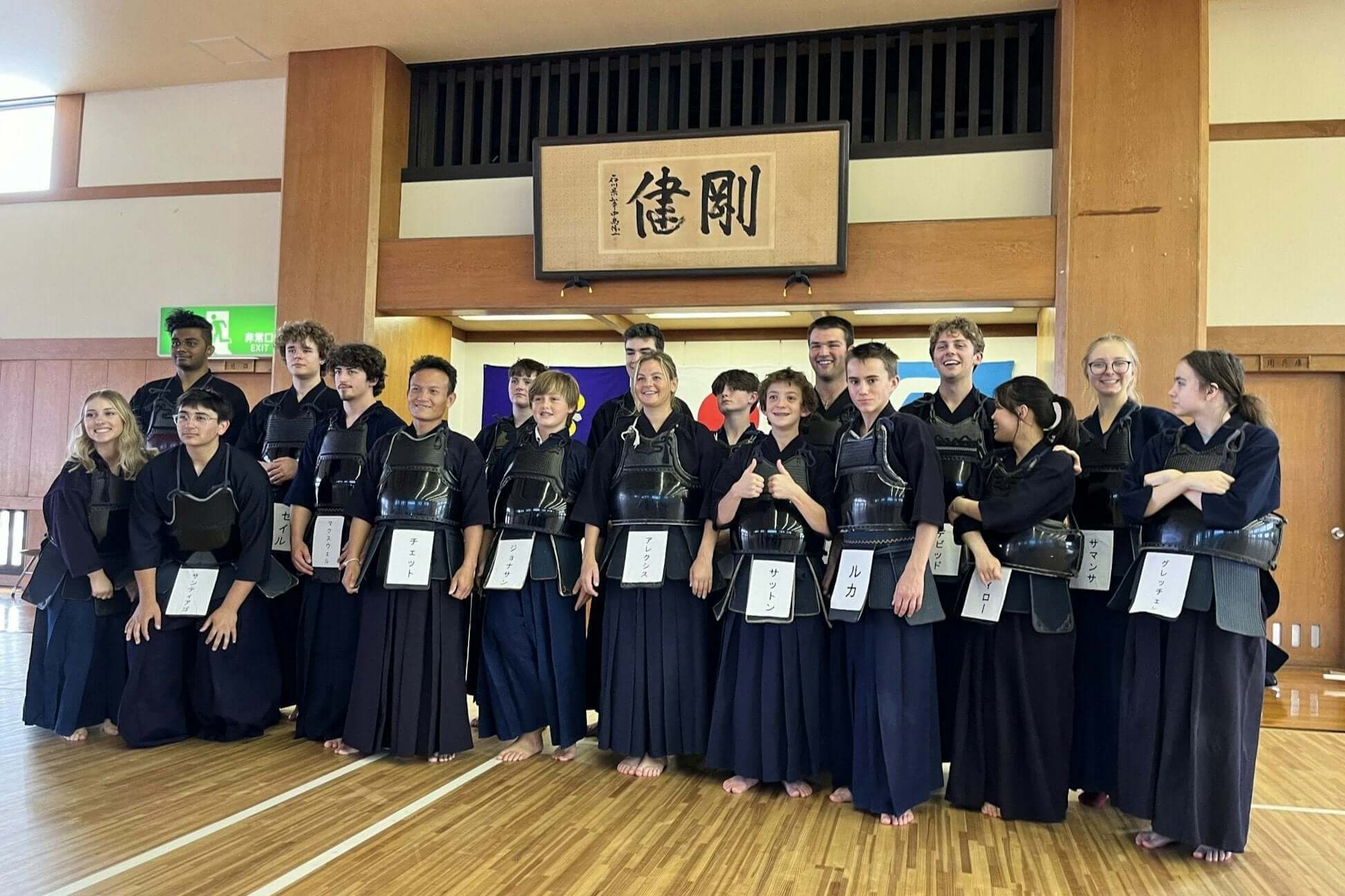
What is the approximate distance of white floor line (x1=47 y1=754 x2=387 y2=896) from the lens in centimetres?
226

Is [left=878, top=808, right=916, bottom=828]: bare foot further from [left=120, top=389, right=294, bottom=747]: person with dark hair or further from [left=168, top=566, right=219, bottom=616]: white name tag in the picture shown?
[left=168, top=566, right=219, bottom=616]: white name tag

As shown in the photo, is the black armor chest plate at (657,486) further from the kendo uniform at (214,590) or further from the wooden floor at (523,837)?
the kendo uniform at (214,590)

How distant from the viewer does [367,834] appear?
262 centimetres

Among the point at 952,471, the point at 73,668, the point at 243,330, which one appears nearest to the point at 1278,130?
the point at 952,471

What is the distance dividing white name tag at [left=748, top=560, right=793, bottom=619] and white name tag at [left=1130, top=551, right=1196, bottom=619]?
3.24ft

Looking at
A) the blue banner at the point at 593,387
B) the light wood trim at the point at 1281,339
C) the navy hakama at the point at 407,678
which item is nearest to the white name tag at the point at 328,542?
the navy hakama at the point at 407,678

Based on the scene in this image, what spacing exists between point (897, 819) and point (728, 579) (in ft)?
3.15

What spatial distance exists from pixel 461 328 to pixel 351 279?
1024 mm

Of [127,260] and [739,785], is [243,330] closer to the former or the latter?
[127,260]

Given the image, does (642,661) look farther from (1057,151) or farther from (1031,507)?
(1057,151)

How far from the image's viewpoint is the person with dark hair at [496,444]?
367cm

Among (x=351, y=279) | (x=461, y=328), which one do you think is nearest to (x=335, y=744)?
(x=351, y=279)

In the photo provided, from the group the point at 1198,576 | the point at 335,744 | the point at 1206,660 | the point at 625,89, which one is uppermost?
the point at 625,89

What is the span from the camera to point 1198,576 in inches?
102
